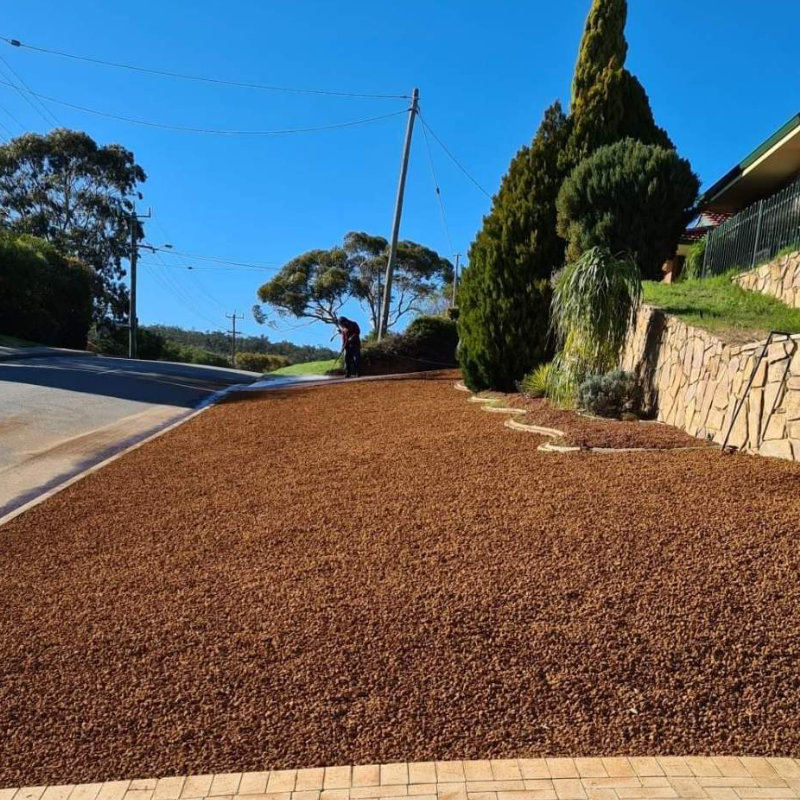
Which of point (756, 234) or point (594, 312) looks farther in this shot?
point (756, 234)

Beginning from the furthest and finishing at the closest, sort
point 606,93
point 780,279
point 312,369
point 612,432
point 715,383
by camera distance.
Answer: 1. point 312,369
2. point 606,93
3. point 780,279
4. point 612,432
5. point 715,383

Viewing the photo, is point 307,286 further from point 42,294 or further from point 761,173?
point 761,173

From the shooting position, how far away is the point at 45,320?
33531 mm

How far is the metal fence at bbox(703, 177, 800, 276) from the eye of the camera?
31.7 feet

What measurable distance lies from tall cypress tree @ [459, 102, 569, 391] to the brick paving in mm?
9018

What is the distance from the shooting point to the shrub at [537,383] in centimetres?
990

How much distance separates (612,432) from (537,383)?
353 centimetres

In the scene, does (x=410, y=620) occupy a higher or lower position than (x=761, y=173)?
lower

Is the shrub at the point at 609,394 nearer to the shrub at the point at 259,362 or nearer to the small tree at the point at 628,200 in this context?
the small tree at the point at 628,200

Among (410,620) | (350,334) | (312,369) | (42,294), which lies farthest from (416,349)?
(42,294)

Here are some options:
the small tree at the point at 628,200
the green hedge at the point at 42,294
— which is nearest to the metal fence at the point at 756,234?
the small tree at the point at 628,200

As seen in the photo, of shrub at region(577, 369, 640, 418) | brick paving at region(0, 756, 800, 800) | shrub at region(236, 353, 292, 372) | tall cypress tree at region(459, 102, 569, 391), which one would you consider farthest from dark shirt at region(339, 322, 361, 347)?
shrub at region(236, 353, 292, 372)

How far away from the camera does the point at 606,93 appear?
12.0 meters

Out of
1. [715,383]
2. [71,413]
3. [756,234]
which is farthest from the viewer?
[71,413]
